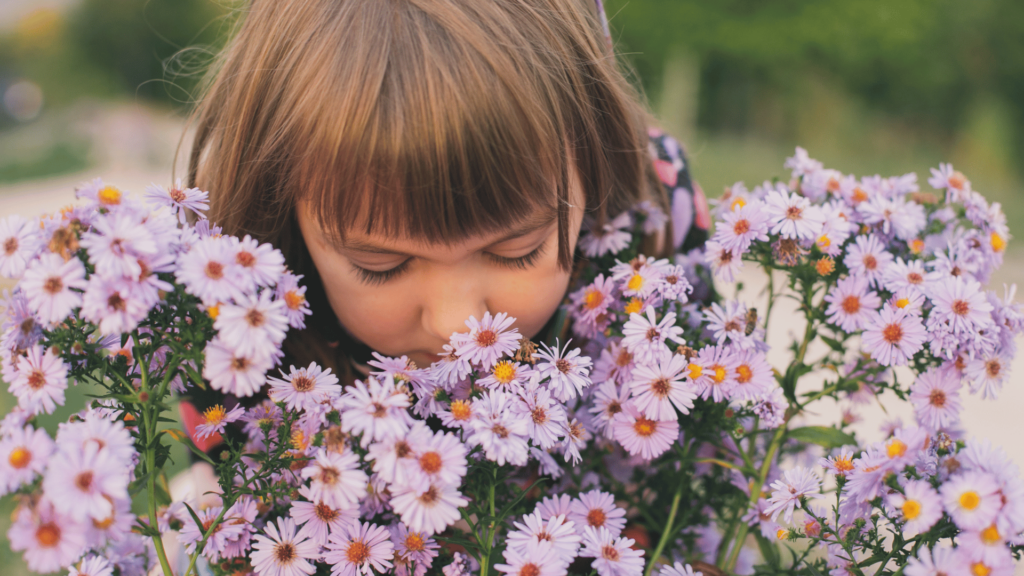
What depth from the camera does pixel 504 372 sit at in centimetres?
80

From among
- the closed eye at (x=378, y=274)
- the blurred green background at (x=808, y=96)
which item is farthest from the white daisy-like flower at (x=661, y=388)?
the blurred green background at (x=808, y=96)

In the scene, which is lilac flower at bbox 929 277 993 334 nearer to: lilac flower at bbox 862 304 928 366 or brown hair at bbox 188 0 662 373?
lilac flower at bbox 862 304 928 366

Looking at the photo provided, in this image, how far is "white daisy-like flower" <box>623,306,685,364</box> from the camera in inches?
33.7

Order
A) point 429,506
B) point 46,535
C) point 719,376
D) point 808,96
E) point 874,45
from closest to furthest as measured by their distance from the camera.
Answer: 1. point 46,535
2. point 429,506
3. point 719,376
4. point 874,45
5. point 808,96

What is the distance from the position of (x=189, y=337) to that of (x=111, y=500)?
0.15 meters

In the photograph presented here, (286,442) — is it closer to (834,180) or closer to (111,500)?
(111,500)

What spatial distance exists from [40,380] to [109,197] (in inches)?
7.3

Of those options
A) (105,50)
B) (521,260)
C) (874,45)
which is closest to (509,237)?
(521,260)

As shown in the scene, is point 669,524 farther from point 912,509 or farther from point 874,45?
point 874,45

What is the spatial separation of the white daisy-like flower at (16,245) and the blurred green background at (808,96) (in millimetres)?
5634

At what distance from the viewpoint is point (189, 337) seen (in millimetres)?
666

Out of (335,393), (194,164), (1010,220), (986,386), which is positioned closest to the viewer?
(335,393)

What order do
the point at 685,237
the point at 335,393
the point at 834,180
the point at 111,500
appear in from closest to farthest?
the point at 111,500
the point at 335,393
the point at 834,180
the point at 685,237

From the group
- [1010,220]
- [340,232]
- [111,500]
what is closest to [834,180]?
[340,232]
